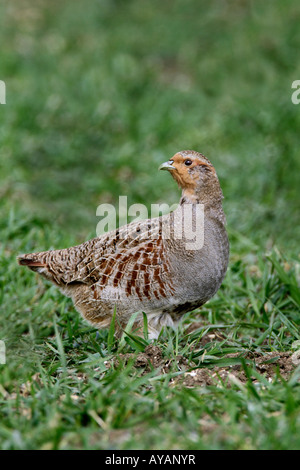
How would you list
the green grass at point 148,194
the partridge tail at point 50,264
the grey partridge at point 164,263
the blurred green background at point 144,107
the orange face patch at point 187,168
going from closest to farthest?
the green grass at point 148,194, the grey partridge at point 164,263, the orange face patch at point 187,168, the partridge tail at point 50,264, the blurred green background at point 144,107

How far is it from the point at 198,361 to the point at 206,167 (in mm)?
1285

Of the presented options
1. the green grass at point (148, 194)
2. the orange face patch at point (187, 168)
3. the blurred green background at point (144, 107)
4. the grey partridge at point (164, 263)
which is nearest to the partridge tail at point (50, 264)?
the grey partridge at point (164, 263)

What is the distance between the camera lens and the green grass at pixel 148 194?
11.1ft

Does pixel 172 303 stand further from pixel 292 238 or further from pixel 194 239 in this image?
pixel 292 238

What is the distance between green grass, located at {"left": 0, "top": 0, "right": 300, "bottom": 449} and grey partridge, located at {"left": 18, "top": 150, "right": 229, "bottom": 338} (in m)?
0.21

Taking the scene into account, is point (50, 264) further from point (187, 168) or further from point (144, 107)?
point (144, 107)

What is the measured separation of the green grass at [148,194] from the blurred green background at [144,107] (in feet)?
0.09

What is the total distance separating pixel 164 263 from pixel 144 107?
18.2ft

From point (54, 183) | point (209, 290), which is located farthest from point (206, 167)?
point (54, 183)

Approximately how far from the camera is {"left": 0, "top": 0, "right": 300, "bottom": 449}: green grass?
11.1ft

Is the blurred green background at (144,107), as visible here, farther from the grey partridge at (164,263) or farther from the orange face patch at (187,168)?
the orange face patch at (187,168)

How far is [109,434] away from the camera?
324 centimetres

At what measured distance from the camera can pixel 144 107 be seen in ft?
31.1

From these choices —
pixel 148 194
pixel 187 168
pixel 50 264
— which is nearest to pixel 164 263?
pixel 187 168
